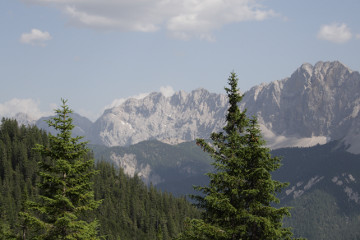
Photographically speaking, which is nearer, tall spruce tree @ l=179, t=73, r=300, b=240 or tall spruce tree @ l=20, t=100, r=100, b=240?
tall spruce tree @ l=179, t=73, r=300, b=240

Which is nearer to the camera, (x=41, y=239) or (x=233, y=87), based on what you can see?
(x=41, y=239)

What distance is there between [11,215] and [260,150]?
602 feet

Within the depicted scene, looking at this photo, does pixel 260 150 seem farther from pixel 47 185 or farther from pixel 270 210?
pixel 47 185

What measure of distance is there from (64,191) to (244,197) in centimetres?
1138

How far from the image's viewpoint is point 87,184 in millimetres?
27703

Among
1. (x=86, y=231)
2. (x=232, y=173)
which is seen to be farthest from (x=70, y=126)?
(x=232, y=173)

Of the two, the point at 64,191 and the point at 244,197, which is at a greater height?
the point at 64,191

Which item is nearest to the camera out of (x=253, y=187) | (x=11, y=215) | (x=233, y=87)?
(x=253, y=187)

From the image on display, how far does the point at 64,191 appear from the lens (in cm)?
2716

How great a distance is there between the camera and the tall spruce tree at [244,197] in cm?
2562

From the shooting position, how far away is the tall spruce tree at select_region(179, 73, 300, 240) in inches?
1009

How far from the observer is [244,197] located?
26.7 m

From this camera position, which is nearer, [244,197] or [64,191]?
[244,197]

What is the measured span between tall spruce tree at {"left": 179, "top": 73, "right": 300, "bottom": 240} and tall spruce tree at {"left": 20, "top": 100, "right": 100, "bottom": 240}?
7.06 m
